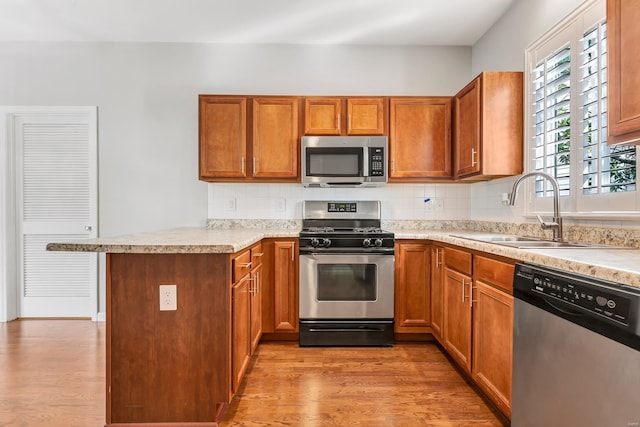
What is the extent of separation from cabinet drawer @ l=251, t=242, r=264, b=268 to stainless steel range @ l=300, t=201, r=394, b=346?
0.34 m

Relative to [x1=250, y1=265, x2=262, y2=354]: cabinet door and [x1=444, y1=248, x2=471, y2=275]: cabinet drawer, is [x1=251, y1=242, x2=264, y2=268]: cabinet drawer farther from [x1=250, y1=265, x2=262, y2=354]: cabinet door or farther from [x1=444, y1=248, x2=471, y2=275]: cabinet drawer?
[x1=444, y1=248, x2=471, y2=275]: cabinet drawer

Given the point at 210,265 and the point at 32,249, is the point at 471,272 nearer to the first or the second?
the point at 210,265

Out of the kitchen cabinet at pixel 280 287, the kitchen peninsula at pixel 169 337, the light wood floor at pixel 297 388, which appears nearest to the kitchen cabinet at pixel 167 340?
the kitchen peninsula at pixel 169 337

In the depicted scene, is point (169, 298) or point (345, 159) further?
point (345, 159)

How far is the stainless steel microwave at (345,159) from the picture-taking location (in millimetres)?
3111

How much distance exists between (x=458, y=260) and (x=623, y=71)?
132 cm

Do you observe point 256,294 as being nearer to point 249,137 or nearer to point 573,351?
point 249,137

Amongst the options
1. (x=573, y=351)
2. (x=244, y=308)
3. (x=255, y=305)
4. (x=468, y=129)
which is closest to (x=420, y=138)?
(x=468, y=129)

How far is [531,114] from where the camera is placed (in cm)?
251

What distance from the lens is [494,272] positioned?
1.83m

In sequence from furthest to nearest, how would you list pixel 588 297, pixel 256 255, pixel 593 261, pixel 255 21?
pixel 255 21
pixel 256 255
pixel 593 261
pixel 588 297

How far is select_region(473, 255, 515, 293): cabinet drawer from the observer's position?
1.69m

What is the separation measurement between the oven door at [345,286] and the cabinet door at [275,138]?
837 mm

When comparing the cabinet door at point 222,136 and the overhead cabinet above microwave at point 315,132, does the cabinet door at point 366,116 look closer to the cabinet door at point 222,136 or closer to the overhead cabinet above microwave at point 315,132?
the overhead cabinet above microwave at point 315,132
